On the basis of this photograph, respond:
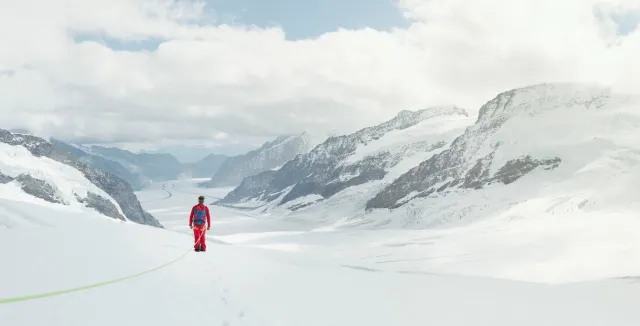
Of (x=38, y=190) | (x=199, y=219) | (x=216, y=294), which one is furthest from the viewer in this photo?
(x=38, y=190)

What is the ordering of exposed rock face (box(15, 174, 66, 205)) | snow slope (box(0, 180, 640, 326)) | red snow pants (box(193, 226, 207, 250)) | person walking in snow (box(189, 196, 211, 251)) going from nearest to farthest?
1. snow slope (box(0, 180, 640, 326))
2. red snow pants (box(193, 226, 207, 250))
3. person walking in snow (box(189, 196, 211, 251))
4. exposed rock face (box(15, 174, 66, 205))

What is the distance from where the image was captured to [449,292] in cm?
1677

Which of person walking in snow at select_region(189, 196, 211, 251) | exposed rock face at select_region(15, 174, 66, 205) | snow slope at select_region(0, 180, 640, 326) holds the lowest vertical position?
snow slope at select_region(0, 180, 640, 326)

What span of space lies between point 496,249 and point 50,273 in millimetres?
83530

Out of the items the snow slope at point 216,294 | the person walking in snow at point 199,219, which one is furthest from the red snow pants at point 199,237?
the snow slope at point 216,294

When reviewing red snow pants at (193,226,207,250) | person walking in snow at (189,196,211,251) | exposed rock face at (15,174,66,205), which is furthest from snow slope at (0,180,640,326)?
exposed rock face at (15,174,66,205)

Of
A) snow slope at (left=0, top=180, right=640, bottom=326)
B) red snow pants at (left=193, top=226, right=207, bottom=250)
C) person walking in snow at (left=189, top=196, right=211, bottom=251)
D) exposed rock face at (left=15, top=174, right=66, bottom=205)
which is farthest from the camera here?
exposed rock face at (left=15, top=174, right=66, bottom=205)

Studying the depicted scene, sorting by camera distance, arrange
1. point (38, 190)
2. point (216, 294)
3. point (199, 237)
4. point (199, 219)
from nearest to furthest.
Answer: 1. point (216, 294)
2. point (199, 237)
3. point (199, 219)
4. point (38, 190)

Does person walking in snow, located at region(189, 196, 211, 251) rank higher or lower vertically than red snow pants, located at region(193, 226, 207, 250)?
higher

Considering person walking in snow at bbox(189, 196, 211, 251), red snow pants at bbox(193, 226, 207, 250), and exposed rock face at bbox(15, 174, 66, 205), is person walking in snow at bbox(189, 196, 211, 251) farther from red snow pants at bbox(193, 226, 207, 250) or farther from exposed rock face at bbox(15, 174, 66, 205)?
exposed rock face at bbox(15, 174, 66, 205)

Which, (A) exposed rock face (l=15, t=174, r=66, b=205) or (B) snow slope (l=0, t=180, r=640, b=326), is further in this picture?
(A) exposed rock face (l=15, t=174, r=66, b=205)

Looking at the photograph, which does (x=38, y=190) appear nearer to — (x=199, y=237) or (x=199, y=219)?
(x=199, y=219)

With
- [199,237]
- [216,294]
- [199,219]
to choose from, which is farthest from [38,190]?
[216,294]

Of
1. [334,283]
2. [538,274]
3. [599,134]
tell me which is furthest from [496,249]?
[599,134]
